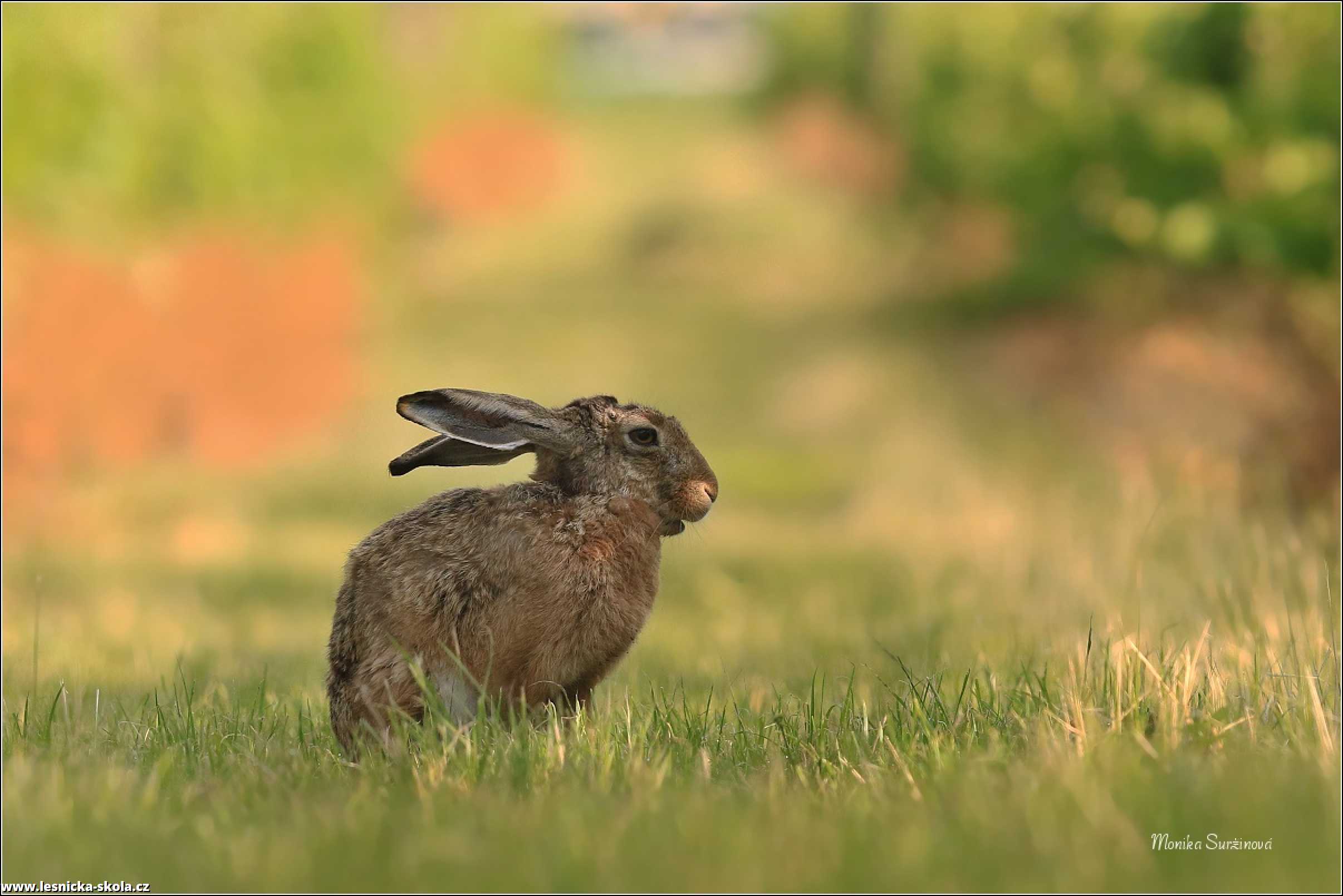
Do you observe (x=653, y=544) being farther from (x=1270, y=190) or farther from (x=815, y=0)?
(x=815, y=0)

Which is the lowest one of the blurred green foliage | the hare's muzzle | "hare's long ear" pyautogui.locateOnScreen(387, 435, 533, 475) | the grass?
the grass

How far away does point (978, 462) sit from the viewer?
2147cm

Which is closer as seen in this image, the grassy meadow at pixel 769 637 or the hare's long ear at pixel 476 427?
the grassy meadow at pixel 769 637

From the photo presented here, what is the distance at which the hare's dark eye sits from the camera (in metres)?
6.13

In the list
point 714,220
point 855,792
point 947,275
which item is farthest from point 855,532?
point 714,220

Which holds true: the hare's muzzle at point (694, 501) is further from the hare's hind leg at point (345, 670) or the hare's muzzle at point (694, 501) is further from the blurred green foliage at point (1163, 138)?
the blurred green foliage at point (1163, 138)

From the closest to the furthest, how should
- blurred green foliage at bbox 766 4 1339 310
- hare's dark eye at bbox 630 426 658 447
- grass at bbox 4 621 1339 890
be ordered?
grass at bbox 4 621 1339 890 < hare's dark eye at bbox 630 426 658 447 < blurred green foliage at bbox 766 4 1339 310

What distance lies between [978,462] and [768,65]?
37177mm

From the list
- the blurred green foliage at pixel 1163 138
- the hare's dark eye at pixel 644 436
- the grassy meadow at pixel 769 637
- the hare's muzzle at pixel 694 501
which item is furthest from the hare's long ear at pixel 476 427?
the blurred green foliage at pixel 1163 138

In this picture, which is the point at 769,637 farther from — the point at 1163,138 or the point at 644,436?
the point at 1163,138

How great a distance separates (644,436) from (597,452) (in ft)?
0.67

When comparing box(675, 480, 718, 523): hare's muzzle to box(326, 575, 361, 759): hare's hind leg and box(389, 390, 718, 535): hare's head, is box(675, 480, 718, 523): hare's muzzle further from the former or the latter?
box(326, 575, 361, 759): hare's hind leg

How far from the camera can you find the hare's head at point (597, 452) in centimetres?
585

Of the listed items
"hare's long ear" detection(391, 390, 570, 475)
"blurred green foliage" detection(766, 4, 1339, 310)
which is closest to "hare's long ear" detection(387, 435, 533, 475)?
"hare's long ear" detection(391, 390, 570, 475)
